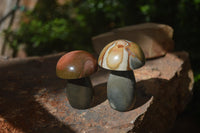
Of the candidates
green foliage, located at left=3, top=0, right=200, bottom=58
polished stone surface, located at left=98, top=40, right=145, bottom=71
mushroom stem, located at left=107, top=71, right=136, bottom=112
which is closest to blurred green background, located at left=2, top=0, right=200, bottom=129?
green foliage, located at left=3, top=0, right=200, bottom=58

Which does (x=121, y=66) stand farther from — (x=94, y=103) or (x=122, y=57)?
(x=94, y=103)

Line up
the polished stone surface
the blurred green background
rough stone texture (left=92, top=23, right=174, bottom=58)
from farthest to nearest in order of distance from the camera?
1. the blurred green background
2. rough stone texture (left=92, top=23, right=174, bottom=58)
3. the polished stone surface

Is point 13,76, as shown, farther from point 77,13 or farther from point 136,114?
point 77,13

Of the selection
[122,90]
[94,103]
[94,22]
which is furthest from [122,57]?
[94,22]

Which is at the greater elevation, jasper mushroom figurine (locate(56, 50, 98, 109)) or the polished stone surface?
the polished stone surface

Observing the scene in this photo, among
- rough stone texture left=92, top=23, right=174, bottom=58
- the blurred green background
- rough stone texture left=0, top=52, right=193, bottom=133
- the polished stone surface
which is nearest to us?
the polished stone surface

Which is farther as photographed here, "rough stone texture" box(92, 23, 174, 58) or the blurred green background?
the blurred green background

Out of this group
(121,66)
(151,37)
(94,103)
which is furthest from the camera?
(151,37)

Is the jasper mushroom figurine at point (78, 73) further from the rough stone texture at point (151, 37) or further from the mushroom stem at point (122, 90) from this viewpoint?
the rough stone texture at point (151, 37)

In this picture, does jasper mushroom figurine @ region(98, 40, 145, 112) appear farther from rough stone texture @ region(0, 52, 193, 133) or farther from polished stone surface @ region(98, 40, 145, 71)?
rough stone texture @ region(0, 52, 193, 133)

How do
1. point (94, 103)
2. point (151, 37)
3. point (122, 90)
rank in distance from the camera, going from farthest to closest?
point (151, 37) < point (94, 103) < point (122, 90)
